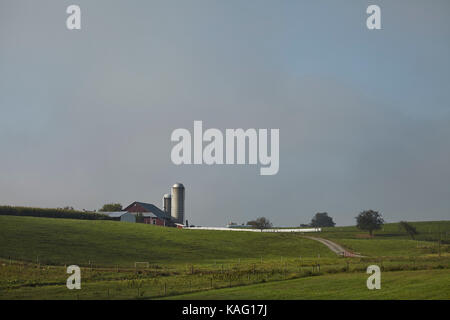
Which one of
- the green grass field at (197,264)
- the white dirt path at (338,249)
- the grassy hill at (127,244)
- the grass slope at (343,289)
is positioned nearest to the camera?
the grass slope at (343,289)

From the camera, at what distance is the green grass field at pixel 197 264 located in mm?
40594

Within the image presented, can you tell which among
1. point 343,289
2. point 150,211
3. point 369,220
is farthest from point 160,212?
point 343,289

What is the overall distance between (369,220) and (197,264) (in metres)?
70.4

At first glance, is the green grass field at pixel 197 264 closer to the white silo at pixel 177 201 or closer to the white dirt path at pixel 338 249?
the white dirt path at pixel 338 249

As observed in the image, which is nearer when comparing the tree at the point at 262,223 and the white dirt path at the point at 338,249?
the white dirt path at the point at 338,249

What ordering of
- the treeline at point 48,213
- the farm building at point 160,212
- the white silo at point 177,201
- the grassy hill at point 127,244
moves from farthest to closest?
the white silo at point 177,201 → the farm building at point 160,212 → the treeline at point 48,213 → the grassy hill at point 127,244

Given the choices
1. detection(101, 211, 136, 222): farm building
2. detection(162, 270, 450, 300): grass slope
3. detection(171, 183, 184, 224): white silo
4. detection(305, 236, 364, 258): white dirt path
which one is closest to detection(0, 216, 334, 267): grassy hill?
detection(305, 236, 364, 258): white dirt path

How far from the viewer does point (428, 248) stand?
93.4 m

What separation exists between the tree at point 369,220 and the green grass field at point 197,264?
2.56 m

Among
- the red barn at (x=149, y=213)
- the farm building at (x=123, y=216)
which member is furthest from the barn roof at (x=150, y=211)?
the farm building at (x=123, y=216)

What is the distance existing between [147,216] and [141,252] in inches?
2601

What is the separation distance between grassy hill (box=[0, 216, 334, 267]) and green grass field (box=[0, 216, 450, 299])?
0.57 ft

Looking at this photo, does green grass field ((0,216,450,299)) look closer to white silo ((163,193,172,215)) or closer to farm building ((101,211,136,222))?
farm building ((101,211,136,222))
